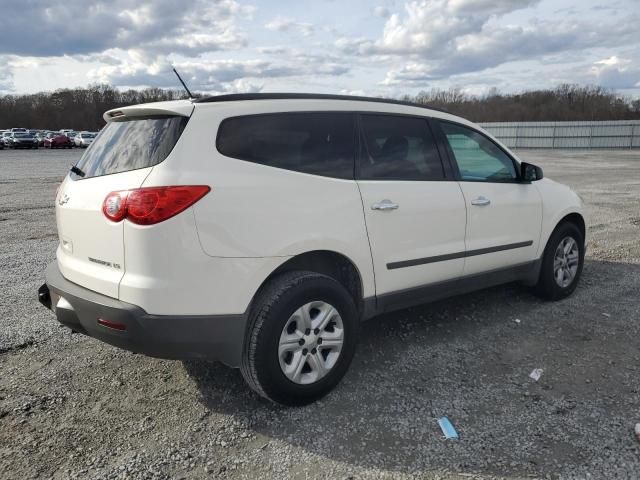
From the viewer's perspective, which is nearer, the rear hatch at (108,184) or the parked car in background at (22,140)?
the rear hatch at (108,184)

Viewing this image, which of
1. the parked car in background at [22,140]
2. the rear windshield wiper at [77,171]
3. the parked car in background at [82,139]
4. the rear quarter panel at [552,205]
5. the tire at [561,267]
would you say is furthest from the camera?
the parked car in background at [82,139]

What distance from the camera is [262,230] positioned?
307cm

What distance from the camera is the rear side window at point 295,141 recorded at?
3.17m

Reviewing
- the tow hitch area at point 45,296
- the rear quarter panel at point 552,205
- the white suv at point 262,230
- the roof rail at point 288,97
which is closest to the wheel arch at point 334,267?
the white suv at point 262,230

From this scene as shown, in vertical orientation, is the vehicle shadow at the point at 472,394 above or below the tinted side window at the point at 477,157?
below

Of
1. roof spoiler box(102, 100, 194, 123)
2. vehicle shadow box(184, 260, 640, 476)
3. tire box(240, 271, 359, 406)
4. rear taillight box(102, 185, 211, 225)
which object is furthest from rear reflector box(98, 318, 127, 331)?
roof spoiler box(102, 100, 194, 123)

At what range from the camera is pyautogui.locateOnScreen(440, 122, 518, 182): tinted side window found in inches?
173

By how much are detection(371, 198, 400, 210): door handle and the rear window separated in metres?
1.33

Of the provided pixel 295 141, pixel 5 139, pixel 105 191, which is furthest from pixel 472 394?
pixel 5 139

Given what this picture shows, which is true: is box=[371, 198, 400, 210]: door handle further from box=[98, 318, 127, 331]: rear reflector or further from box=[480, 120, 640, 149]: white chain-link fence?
box=[480, 120, 640, 149]: white chain-link fence

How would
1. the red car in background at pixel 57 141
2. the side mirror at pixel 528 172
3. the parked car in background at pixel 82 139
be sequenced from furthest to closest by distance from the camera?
A: the parked car in background at pixel 82 139, the red car in background at pixel 57 141, the side mirror at pixel 528 172

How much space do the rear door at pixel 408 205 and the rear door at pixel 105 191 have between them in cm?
133

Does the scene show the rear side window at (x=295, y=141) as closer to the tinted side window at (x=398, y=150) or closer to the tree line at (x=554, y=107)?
the tinted side window at (x=398, y=150)

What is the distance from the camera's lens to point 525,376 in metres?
3.72
